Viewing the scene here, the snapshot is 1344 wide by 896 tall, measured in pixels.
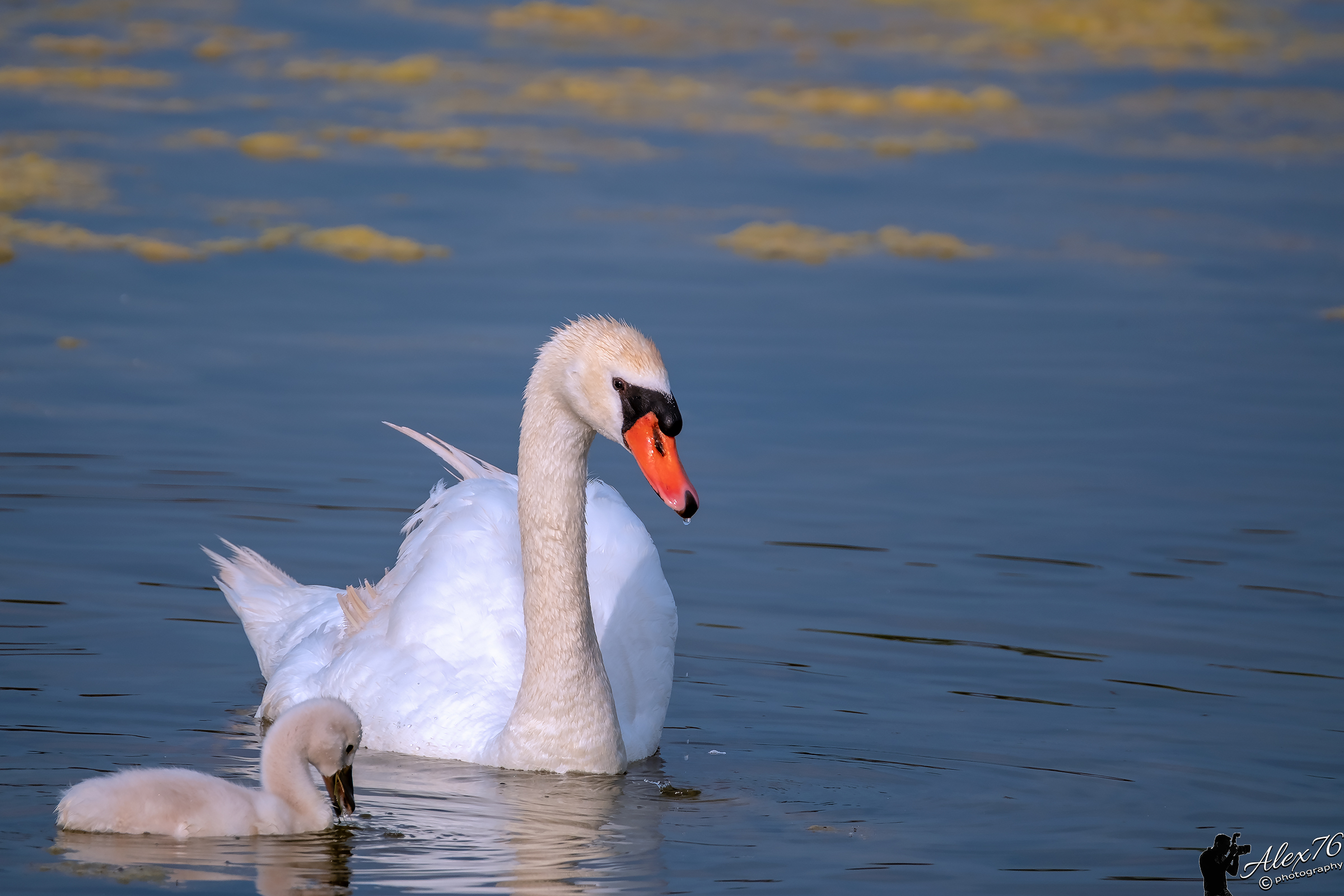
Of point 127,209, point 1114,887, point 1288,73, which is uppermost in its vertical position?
point 1288,73

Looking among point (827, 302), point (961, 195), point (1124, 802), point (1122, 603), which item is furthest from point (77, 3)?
point (1124, 802)

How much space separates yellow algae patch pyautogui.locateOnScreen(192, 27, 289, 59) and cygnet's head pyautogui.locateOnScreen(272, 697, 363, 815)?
18.4 metres

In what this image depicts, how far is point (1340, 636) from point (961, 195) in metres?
9.77

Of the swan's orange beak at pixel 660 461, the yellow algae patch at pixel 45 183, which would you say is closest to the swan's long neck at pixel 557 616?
the swan's orange beak at pixel 660 461

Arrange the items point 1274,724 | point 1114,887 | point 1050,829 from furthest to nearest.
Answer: point 1274,724 < point 1050,829 < point 1114,887

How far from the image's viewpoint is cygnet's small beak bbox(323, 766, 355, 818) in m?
6.83

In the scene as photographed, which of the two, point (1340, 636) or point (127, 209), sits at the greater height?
point (127, 209)

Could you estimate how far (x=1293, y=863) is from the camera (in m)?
6.80

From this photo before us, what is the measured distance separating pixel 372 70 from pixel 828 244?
877 centimetres

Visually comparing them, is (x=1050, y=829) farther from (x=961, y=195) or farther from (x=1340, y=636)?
(x=961, y=195)

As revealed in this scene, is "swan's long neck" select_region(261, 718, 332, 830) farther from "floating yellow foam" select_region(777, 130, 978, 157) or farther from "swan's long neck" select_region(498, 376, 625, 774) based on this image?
"floating yellow foam" select_region(777, 130, 978, 157)

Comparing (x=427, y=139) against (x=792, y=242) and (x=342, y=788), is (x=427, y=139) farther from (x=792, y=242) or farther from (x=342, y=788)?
Answer: (x=342, y=788)

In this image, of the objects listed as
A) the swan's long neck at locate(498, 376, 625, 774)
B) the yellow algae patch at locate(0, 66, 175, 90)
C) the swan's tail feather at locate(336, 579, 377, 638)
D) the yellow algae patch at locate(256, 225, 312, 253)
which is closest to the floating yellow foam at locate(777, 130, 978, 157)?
the yellow algae patch at locate(256, 225, 312, 253)

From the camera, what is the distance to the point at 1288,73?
2542 cm
